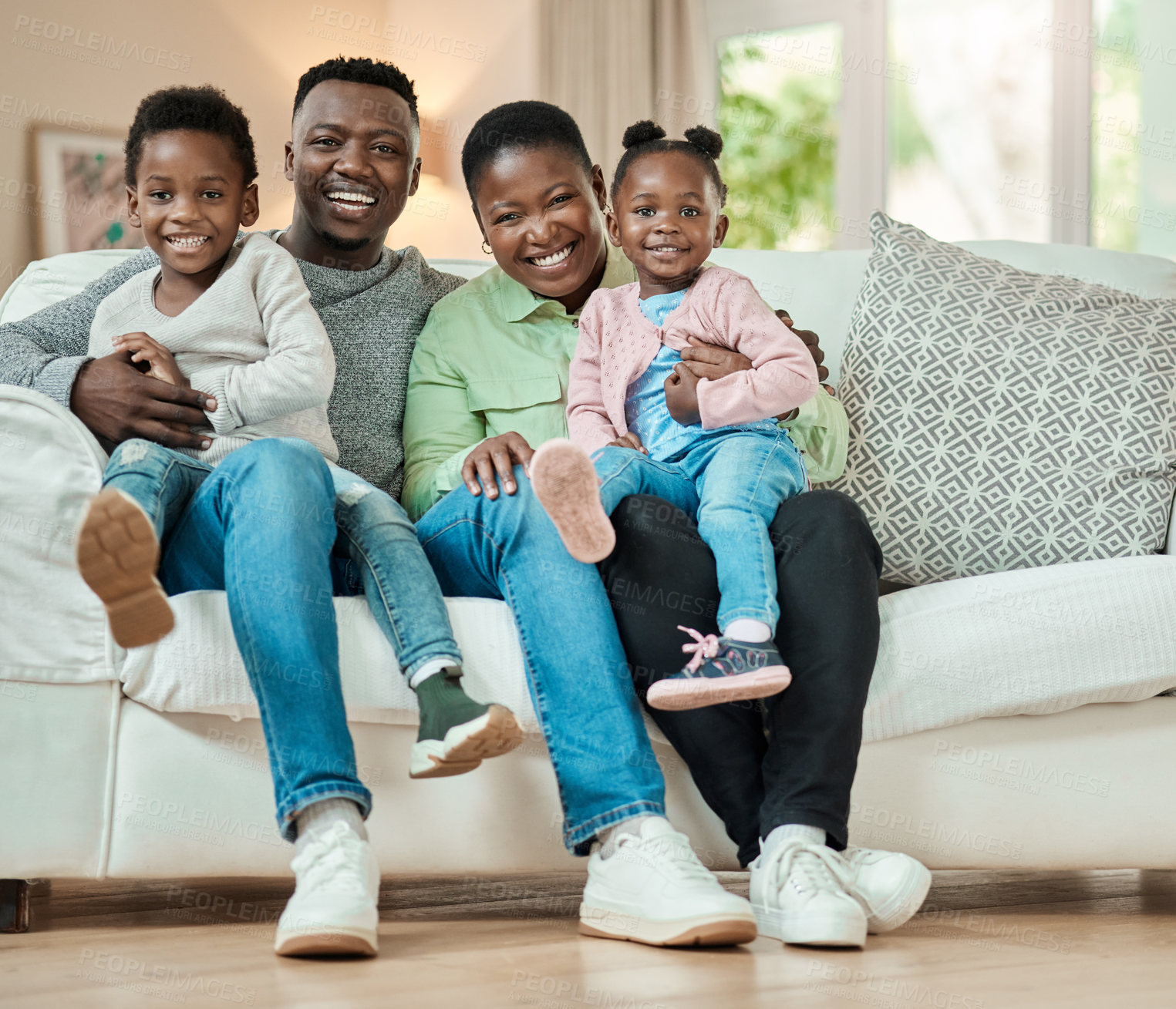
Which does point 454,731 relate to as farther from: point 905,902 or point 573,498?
point 905,902

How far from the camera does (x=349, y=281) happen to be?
175 centimetres

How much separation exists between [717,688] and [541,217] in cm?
84

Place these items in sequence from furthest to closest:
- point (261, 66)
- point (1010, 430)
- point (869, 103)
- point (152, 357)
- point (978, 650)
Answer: point (869, 103) < point (261, 66) < point (1010, 430) < point (152, 357) < point (978, 650)

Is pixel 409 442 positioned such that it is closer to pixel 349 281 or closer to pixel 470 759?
pixel 349 281

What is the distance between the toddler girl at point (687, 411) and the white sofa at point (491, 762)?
0.19m

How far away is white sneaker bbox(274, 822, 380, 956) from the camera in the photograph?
3.21ft

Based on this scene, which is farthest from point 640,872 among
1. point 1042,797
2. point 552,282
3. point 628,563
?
Answer: point 552,282

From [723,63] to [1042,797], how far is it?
145 inches

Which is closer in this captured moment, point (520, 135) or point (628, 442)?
point (628, 442)

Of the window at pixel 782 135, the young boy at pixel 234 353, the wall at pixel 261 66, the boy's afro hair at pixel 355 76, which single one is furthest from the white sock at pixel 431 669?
the window at pixel 782 135

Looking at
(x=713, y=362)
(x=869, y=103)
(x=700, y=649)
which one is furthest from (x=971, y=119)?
(x=700, y=649)

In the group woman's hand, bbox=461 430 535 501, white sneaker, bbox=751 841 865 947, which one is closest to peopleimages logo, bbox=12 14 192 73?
woman's hand, bbox=461 430 535 501

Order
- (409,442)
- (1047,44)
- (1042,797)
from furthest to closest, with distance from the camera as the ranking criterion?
(1047,44) → (409,442) → (1042,797)

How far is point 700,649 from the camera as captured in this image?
117 centimetres
